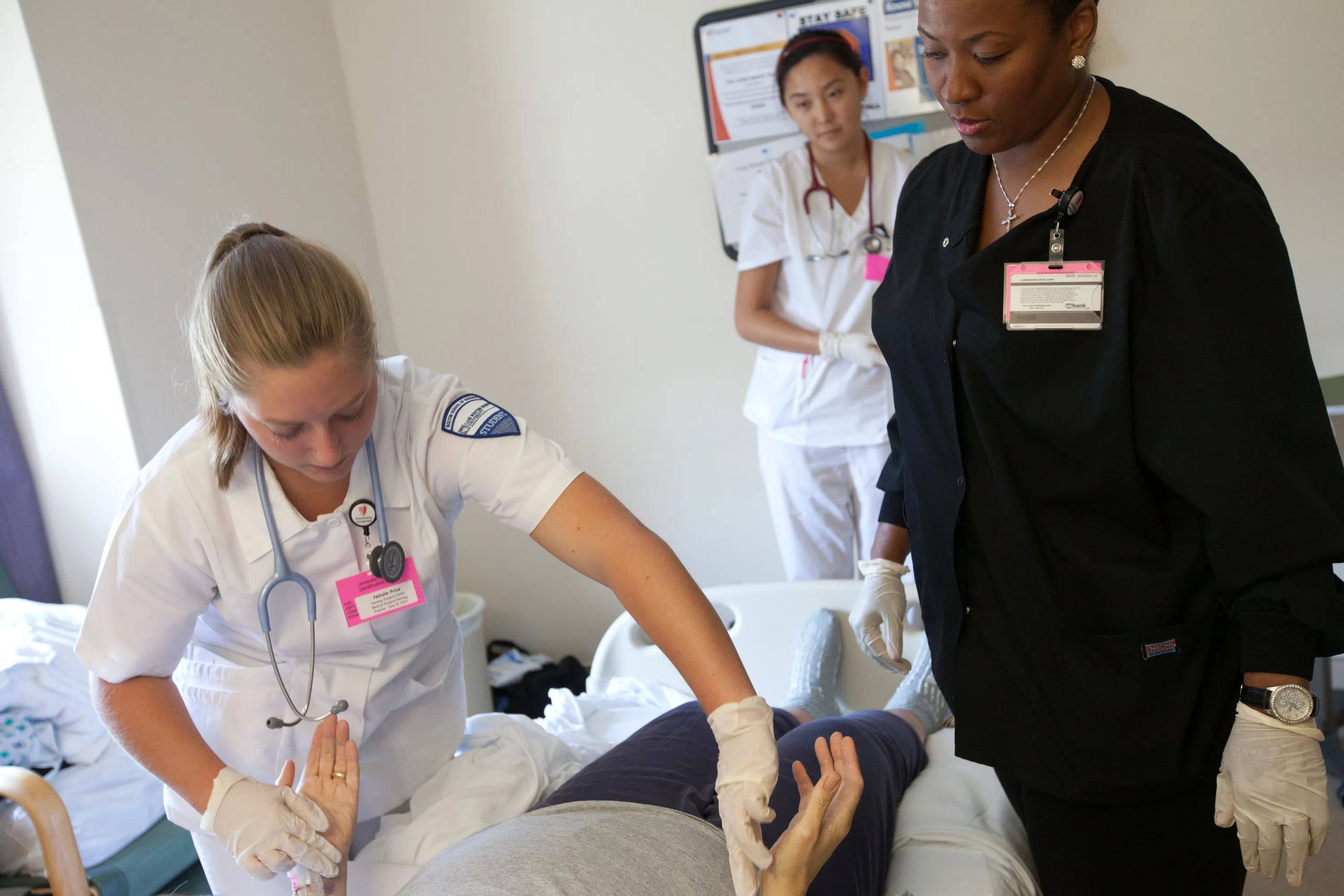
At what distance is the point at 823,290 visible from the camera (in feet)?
8.09

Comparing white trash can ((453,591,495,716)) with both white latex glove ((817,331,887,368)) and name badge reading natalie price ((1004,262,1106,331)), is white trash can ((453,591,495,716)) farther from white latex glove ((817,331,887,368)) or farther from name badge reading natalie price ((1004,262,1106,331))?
name badge reading natalie price ((1004,262,1106,331))

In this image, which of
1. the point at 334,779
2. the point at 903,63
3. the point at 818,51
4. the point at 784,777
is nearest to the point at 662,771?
the point at 784,777

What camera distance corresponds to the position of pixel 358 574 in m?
1.29

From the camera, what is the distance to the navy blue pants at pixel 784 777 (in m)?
1.24

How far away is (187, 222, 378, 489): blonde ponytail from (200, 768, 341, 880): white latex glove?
0.46 m

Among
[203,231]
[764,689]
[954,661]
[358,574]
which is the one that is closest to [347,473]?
[358,574]

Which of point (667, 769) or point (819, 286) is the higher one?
point (819, 286)

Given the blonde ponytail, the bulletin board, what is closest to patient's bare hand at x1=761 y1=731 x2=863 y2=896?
the blonde ponytail

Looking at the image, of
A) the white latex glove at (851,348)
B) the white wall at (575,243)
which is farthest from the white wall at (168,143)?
the white latex glove at (851,348)

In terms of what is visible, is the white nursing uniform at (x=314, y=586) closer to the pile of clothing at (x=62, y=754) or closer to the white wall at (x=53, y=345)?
the pile of clothing at (x=62, y=754)

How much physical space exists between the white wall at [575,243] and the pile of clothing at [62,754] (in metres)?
1.53

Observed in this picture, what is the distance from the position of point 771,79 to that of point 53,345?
1.91 metres

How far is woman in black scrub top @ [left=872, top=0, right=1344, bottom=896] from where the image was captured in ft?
3.05

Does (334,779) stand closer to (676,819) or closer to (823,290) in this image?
(676,819)
